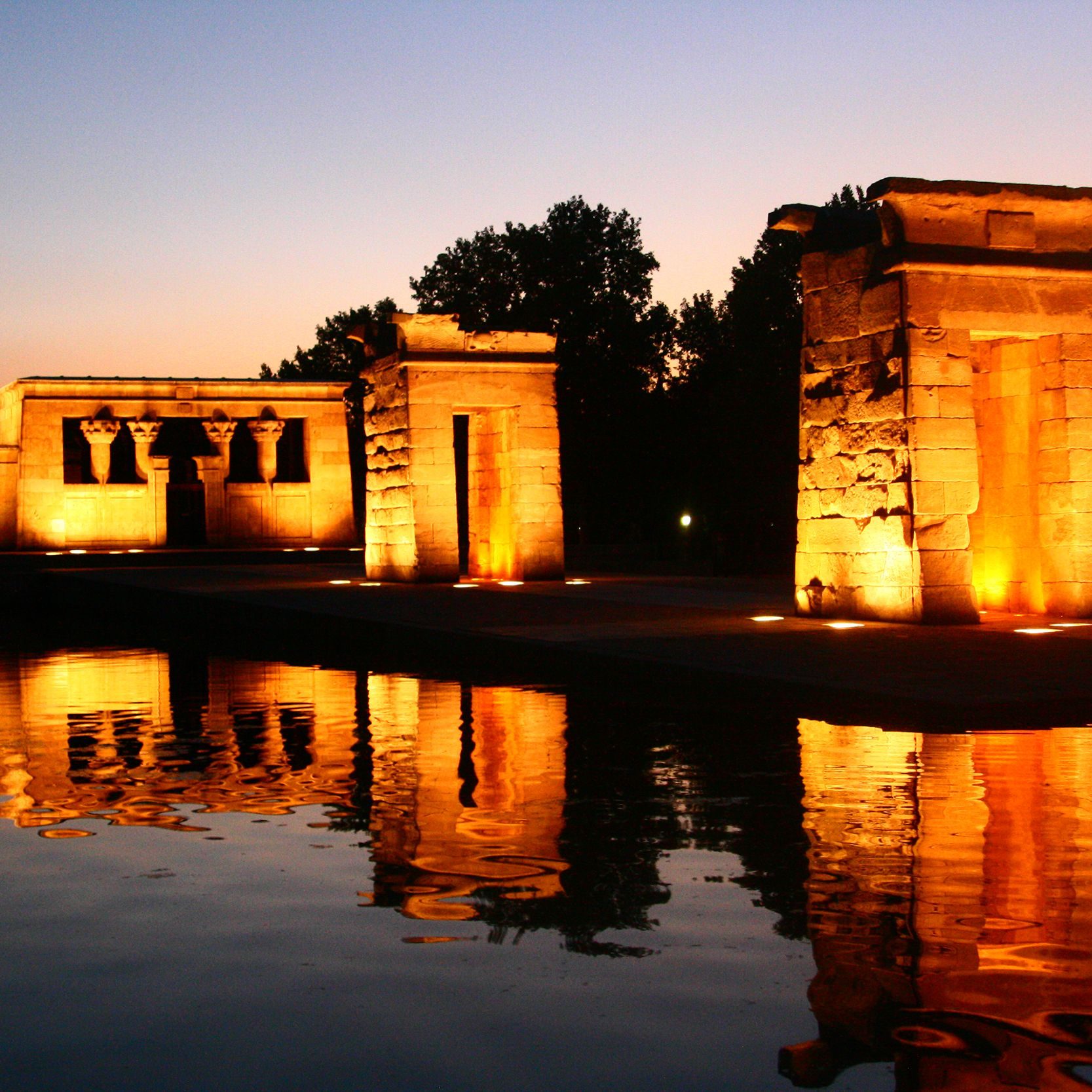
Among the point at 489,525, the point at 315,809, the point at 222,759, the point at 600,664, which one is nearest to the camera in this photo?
the point at 315,809

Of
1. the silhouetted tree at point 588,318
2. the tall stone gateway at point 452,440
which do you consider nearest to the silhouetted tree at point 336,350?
the silhouetted tree at point 588,318

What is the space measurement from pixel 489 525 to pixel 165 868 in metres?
21.5

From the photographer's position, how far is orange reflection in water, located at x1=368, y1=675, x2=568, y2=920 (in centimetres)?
532

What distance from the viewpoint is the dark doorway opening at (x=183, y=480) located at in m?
43.2

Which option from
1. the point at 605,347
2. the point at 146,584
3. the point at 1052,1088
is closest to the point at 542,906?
the point at 1052,1088

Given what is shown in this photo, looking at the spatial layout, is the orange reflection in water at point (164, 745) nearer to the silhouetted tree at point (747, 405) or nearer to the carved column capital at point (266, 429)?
the silhouetted tree at point (747, 405)

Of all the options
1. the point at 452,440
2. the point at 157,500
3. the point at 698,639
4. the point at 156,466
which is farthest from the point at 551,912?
the point at 156,466

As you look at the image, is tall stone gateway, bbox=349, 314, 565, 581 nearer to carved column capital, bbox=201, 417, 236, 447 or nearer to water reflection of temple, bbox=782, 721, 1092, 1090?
carved column capital, bbox=201, 417, 236, 447

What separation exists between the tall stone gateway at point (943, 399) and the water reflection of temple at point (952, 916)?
7.30 metres

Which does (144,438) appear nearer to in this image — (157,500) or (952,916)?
(157,500)

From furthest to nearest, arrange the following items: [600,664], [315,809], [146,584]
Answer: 1. [146,584]
2. [600,664]
3. [315,809]

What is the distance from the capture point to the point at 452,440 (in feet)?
82.8

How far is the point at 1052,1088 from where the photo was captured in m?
3.29

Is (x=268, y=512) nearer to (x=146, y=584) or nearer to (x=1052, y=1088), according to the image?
(x=146, y=584)
